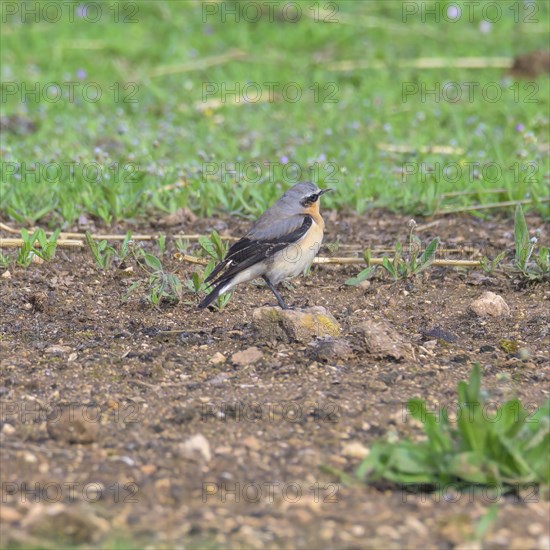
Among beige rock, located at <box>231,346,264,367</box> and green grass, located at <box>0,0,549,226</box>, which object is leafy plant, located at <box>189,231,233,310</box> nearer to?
beige rock, located at <box>231,346,264,367</box>

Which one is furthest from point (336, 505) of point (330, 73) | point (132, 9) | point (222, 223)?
point (132, 9)

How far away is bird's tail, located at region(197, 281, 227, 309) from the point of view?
5.75m

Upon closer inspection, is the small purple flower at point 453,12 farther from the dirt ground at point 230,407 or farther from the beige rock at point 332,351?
the beige rock at point 332,351

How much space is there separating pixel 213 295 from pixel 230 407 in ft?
4.12

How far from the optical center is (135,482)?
13.0 feet

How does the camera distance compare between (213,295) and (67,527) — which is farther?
(213,295)

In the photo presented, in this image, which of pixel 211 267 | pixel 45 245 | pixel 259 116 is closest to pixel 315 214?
pixel 211 267

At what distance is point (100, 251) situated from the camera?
22.4 feet

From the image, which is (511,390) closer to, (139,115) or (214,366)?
(214,366)

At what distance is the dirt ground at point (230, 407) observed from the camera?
365cm

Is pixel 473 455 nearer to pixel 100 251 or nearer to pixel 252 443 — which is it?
pixel 252 443

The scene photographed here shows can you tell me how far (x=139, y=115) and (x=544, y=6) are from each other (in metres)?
6.18

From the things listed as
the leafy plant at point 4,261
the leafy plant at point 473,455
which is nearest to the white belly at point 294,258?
the leafy plant at point 4,261

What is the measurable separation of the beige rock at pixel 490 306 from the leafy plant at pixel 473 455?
192cm
